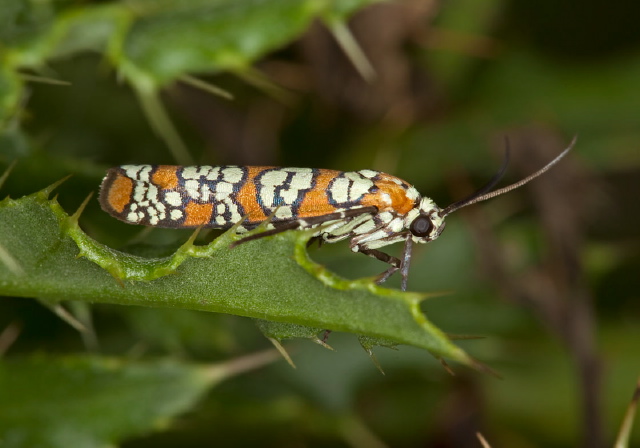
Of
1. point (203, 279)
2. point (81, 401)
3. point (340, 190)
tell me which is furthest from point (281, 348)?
point (340, 190)

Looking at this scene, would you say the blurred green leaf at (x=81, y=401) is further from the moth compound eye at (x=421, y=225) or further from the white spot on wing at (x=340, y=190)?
the moth compound eye at (x=421, y=225)

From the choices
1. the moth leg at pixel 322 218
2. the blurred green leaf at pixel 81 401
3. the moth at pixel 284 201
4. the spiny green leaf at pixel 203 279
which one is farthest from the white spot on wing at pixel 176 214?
the spiny green leaf at pixel 203 279

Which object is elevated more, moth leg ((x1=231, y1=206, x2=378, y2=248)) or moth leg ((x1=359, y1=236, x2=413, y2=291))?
moth leg ((x1=231, y1=206, x2=378, y2=248))

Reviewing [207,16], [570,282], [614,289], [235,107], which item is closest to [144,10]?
[207,16]

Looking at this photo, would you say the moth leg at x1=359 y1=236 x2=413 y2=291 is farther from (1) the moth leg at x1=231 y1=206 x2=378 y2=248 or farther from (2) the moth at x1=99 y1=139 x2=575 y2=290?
(1) the moth leg at x1=231 y1=206 x2=378 y2=248

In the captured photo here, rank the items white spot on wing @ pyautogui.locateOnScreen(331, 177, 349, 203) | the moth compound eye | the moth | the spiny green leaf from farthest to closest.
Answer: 1. the moth compound eye
2. white spot on wing @ pyautogui.locateOnScreen(331, 177, 349, 203)
3. the moth
4. the spiny green leaf

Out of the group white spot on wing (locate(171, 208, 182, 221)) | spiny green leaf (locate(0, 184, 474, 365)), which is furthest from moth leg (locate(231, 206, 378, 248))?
spiny green leaf (locate(0, 184, 474, 365))

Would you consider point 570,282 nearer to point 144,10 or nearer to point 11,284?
point 144,10
